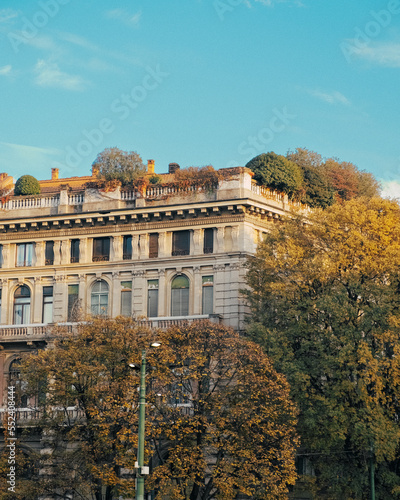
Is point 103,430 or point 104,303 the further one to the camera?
point 104,303

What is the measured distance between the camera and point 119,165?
72.7 metres

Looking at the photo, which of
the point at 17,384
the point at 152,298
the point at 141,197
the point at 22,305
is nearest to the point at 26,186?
the point at 22,305

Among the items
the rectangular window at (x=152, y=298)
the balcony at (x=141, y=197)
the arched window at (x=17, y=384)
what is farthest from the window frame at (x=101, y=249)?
the arched window at (x=17, y=384)

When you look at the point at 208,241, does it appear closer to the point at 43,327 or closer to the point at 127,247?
the point at 127,247

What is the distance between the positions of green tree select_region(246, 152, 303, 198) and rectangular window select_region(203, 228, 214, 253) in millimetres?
5059

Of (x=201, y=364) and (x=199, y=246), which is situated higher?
(x=199, y=246)

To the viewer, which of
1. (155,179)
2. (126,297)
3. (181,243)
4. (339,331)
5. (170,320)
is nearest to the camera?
(339,331)

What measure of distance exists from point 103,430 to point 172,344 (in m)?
5.60

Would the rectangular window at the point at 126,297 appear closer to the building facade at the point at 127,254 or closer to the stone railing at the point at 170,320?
the building facade at the point at 127,254

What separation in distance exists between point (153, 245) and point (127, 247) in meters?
1.95

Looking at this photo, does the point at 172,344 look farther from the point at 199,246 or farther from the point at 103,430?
the point at 199,246

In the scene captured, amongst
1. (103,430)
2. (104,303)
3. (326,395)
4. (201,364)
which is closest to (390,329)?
(326,395)

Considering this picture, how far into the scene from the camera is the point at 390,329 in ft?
184

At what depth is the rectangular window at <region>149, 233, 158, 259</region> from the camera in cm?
6838
